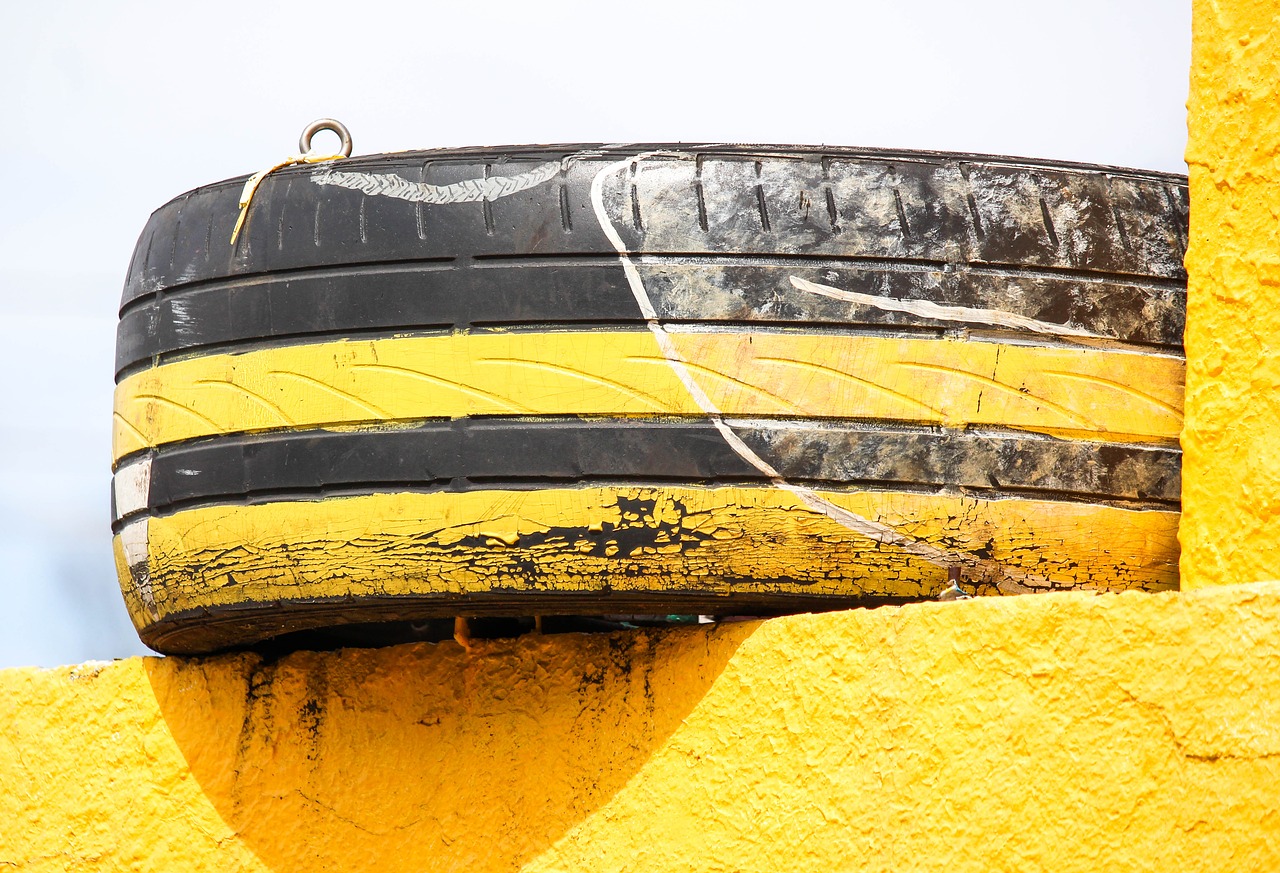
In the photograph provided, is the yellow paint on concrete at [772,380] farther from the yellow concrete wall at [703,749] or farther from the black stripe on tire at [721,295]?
the yellow concrete wall at [703,749]

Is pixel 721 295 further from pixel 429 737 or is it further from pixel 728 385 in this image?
pixel 429 737

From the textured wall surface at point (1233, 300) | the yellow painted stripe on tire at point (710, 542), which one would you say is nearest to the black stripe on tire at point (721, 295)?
the textured wall surface at point (1233, 300)

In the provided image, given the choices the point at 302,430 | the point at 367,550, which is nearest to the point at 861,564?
the point at 367,550

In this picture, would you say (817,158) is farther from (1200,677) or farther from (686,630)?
(1200,677)

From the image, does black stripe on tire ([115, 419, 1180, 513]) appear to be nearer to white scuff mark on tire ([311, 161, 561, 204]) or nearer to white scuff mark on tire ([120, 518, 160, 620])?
white scuff mark on tire ([311, 161, 561, 204])

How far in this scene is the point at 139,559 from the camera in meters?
1.91

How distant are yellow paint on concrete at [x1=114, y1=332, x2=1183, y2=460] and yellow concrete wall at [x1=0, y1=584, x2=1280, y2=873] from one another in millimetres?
275

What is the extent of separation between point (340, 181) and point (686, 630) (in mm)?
716

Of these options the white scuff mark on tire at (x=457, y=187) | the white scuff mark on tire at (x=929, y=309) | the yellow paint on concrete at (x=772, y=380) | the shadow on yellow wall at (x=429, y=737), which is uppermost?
the white scuff mark on tire at (x=457, y=187)

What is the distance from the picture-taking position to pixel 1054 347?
165cm

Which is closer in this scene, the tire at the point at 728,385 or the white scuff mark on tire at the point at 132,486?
the tire at the point at 728,385

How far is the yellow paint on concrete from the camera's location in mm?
1623

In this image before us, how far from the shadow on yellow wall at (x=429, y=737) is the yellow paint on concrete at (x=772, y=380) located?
298mm

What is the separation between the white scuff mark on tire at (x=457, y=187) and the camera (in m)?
1.69
